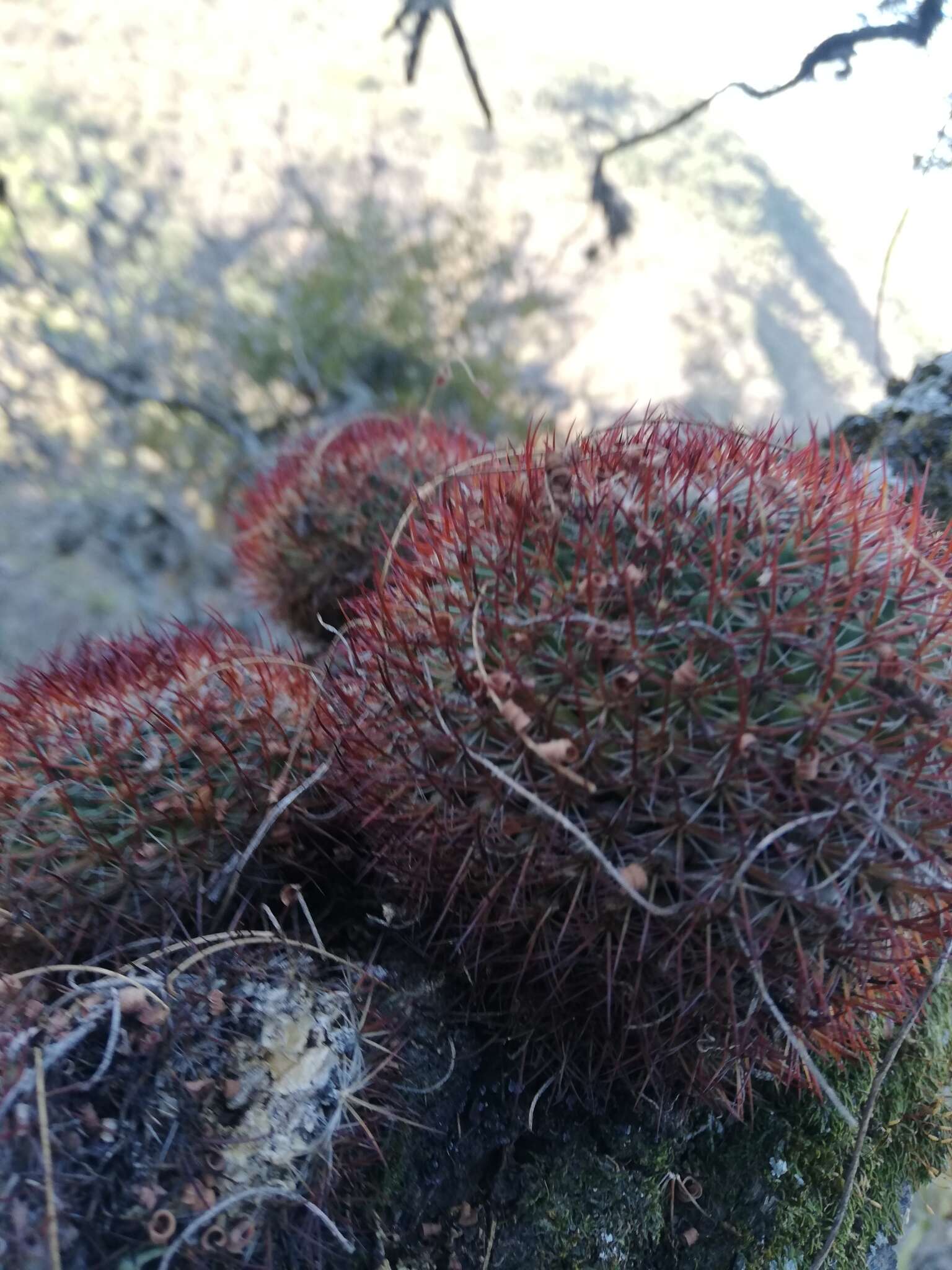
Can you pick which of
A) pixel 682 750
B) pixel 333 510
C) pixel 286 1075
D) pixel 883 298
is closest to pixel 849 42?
pixel 883 298

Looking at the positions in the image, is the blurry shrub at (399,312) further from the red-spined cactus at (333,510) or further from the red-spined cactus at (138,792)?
the red-spined cactus at (138,792)

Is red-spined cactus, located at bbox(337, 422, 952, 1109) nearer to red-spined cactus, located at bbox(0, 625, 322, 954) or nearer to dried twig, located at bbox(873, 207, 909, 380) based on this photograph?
red-spined cactus, located at bbox(0, 625, 322, 954)

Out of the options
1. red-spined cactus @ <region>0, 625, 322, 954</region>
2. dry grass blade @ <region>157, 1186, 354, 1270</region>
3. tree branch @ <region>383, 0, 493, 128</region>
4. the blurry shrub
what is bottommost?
dry grass blade @ <region>157, 1186, 354, 1270</region>

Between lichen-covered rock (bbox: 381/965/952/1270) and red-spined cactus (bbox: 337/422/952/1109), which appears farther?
lichen-covered rock (bbox: 381/965/952/1270)

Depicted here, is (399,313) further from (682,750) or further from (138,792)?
(682,750)

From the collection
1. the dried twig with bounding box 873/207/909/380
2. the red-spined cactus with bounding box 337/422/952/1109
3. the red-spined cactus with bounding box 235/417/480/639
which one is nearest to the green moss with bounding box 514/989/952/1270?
the red-spined cactus with bounding box 337/422/952/1109

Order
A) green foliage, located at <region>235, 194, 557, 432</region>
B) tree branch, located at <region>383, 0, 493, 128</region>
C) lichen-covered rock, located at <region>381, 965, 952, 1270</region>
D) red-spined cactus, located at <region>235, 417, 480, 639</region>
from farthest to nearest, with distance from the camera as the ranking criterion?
green foliage, located at <region>235, 194, 557, 432</region>
tree branch, located at <region>383, 0, 493, 128</region>
red-spined cactus, located at <region>235, 417, 480, 639</region>
lichen-covered rock, located at <region>381, 965, 952, 1270</region>

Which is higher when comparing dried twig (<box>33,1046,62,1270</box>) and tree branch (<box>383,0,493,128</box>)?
tree branch (<box>383,0,493,128</box>)
